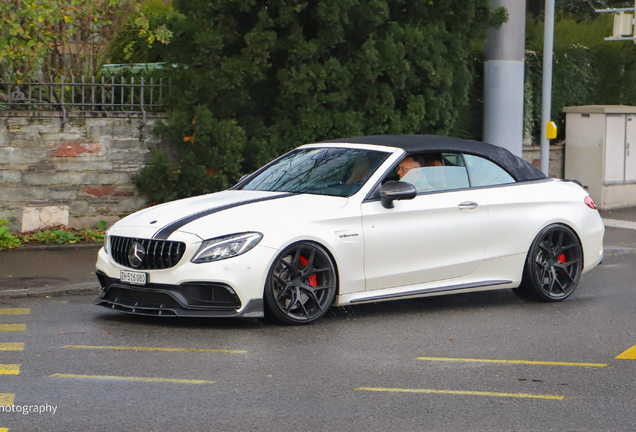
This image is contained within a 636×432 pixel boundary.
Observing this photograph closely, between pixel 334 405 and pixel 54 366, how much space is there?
78.1 inches

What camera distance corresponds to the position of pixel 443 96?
13.9m

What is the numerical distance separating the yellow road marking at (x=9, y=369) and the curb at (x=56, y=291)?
2966mm

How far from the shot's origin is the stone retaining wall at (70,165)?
1266 centimetres

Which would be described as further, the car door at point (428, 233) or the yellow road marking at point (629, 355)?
the car door at point (428, 233)

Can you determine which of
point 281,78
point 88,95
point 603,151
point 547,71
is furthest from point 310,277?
point 603,151

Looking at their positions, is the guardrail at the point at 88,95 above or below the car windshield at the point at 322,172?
above

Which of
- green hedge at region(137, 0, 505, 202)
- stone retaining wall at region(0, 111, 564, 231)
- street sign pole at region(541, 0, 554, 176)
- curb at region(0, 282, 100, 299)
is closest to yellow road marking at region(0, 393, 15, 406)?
curb at region(0, 282, 100, 299)

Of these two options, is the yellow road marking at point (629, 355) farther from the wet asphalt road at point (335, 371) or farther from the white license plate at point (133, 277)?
the white license plate at point (133, 277)

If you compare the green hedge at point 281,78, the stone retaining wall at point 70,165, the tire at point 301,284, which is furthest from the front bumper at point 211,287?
the stone retaining wall at point 70,165

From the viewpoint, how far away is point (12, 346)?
6852mm

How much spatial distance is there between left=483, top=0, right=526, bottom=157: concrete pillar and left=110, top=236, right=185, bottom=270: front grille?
8.92 metres

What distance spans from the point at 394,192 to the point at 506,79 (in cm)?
798

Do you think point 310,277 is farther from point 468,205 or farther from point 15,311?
point 15,311

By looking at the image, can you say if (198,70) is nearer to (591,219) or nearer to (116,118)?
(116,118)
